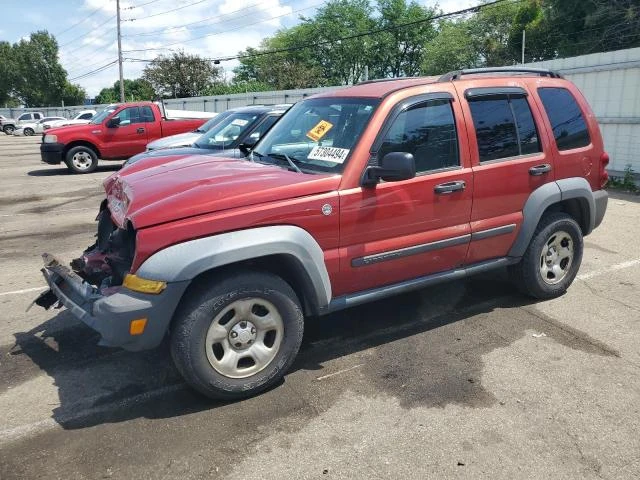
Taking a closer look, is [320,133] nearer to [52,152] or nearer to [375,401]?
[375,401]

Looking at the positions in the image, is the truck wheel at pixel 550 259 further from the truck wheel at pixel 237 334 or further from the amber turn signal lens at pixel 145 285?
the amber turn signal lens at pixel 145 285

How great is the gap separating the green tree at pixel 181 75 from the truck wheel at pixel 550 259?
58309 millimetres

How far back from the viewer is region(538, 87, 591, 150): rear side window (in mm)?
4902

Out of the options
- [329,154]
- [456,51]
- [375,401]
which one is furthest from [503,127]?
[456,51]

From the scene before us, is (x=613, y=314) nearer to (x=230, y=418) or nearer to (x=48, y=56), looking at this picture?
(x=230, y=418)

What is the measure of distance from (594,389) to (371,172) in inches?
78.3

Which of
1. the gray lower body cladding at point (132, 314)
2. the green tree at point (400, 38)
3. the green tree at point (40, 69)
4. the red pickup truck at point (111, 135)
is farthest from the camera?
the green tree at point (40, 69)

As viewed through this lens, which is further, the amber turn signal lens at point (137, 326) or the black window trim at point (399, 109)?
the black window trim at point (399, 109)

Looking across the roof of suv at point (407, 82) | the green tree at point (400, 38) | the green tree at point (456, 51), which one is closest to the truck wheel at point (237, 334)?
the roof of suv at point (407, 82)

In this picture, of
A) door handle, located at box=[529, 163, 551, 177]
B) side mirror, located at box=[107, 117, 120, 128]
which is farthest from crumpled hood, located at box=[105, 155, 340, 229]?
side mirror, located at box=[107, 117, 120, 128]

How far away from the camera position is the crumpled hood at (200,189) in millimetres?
3344

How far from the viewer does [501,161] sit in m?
4.50

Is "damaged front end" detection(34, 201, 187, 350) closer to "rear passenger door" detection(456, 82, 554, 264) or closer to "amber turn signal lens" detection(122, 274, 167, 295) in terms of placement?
"amber turn signal lens" detection(122, 274, 167, 295)

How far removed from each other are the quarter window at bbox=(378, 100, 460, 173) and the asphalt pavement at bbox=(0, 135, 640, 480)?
1375 mm
